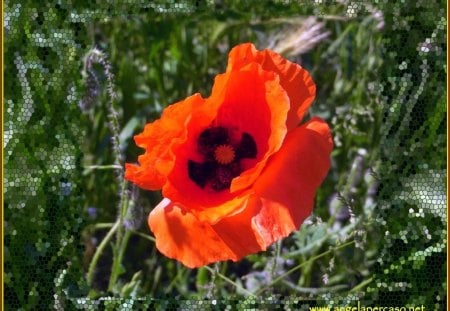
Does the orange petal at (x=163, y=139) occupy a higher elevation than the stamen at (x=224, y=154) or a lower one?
higher

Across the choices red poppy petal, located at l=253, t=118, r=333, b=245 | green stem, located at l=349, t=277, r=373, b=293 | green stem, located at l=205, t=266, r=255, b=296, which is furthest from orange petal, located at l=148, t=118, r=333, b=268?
green stem, located at l=349, t=277, r=373, b=293

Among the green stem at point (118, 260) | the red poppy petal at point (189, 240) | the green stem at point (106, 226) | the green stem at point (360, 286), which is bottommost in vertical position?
the green stem at point (360, 286)

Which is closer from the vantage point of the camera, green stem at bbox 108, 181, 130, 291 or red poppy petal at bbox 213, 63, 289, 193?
red poppy petal at bbox 213, 63, 289, 193

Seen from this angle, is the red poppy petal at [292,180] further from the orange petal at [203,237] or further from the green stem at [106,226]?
the green stem at [106,226]

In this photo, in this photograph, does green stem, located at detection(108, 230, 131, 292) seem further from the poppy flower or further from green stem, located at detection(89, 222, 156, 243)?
the poppy flower

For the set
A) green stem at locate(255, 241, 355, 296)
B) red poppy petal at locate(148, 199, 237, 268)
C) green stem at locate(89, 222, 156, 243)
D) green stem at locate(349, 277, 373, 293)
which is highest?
red poppy petal at locate(148, 199, 237, 268)

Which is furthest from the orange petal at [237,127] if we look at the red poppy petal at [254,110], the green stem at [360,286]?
the green stem at [360,286]

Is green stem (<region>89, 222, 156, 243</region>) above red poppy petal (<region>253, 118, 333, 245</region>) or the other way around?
the other way around

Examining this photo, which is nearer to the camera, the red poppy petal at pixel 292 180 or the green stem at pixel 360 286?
the red poppy petal at pixel 292 180
